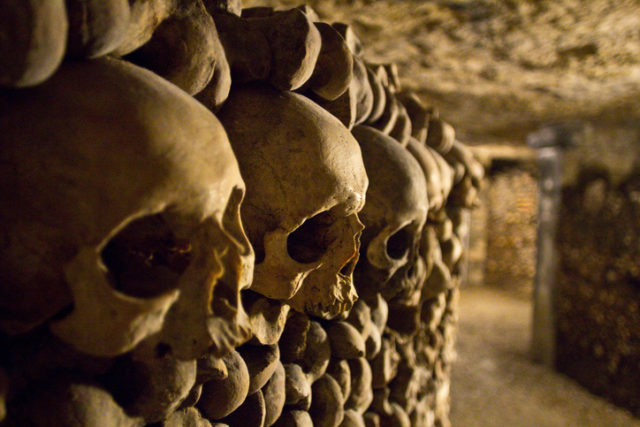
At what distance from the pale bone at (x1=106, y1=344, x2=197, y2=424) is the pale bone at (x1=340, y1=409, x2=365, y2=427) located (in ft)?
1.84

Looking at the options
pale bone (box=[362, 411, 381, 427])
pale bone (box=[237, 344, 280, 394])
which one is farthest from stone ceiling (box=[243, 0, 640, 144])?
pale bone (box=[362, 411, 381, 427])

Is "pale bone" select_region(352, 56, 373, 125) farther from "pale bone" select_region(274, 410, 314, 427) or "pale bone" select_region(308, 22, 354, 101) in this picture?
"pale bone" select_region(274, 410, 314, 427)

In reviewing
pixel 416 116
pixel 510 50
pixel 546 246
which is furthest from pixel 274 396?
pixel 546 246

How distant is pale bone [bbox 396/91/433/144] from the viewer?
1303 mm

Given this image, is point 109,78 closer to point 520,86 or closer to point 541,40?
point 541,40

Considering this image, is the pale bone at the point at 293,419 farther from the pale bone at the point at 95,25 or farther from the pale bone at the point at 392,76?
the pale bone at the point at 392,76

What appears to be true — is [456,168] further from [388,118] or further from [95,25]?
[95,25]

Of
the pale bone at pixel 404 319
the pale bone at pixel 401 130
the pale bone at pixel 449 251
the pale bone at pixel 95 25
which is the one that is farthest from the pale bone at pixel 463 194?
the pale bone at pixel 95 25

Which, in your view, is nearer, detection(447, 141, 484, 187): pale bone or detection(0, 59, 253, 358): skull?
detection(0, 59, 253, 358): skull

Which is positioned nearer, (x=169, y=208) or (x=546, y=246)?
(x=169, y=208)

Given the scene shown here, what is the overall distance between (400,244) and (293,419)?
0.42m

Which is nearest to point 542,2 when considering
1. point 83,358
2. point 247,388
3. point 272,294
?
point 272,294

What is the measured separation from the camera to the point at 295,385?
0.84 meters

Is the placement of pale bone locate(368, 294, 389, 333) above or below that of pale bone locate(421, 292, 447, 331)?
above
